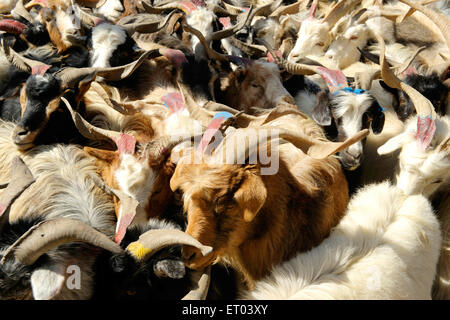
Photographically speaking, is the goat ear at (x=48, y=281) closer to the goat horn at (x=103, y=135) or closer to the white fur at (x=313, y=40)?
the goat horn at (x=103, y=135)

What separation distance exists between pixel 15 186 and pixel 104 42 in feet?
7.45

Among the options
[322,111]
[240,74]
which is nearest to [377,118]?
[322,111]

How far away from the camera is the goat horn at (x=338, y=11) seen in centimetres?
629

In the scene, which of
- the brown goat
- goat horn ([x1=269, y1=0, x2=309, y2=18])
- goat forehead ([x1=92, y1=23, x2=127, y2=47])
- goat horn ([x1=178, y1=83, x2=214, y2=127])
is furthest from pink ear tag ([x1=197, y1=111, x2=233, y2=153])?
goat horn ([x1=269, y1=0, x2=309, y2=18])

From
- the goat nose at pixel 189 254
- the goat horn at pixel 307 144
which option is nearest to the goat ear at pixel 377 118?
the goat horn at pixel 307 144

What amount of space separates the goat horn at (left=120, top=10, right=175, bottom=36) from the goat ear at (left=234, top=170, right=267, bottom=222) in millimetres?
2876

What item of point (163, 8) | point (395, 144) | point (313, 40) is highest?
point (395, 144)

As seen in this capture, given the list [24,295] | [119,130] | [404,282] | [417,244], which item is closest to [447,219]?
[417,244]

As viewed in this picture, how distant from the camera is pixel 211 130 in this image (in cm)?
334

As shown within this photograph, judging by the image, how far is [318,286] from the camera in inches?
114

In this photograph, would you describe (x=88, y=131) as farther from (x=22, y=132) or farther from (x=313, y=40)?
(x=313, y=40)

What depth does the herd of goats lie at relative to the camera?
116 inches

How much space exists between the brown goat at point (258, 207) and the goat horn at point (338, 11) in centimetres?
319

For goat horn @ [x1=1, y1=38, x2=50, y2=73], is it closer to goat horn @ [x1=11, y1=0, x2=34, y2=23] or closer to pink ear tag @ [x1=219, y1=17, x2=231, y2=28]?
goat horn @ [x1=11, y1=0, x2=34, y2=23]
